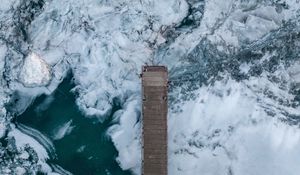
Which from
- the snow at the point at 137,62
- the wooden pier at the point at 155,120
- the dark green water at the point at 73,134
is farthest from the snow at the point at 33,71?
the wooden pier at the point at 155,120

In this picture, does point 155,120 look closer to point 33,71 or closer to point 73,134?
point 73,134

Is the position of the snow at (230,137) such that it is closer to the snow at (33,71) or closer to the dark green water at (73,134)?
the dark green water at (73,134)

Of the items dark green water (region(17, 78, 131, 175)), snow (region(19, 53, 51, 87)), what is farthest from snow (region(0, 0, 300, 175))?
dark green water (region(17, 78, 131, 175))

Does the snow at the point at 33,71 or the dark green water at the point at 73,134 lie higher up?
the snow at the point at 33,71

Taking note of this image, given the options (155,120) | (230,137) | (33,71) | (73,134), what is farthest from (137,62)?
(230,137)

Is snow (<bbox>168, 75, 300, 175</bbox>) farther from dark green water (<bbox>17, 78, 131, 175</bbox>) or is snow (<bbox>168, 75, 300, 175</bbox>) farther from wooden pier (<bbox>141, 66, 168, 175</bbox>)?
dark green water (<bbox>17, 78, 131, 175</bbox>)

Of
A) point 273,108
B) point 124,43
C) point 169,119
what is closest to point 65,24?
point 124,43

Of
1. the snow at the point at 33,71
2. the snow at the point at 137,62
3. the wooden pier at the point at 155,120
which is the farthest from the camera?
the snow at the point at 33,71
